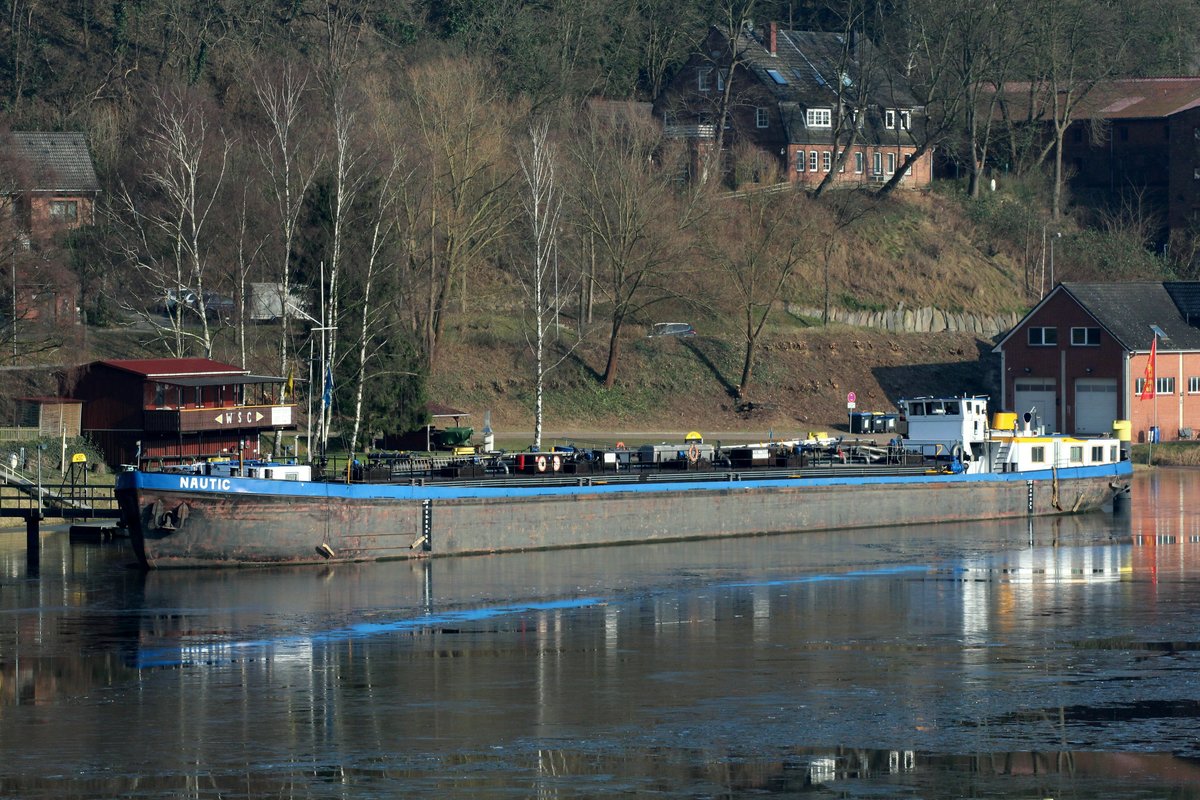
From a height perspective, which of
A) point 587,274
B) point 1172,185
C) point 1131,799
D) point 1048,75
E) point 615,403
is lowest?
point 1131,799

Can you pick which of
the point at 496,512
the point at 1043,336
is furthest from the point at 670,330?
the point at 496,512

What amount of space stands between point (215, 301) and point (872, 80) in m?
61.1

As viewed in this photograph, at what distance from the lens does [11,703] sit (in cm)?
3478

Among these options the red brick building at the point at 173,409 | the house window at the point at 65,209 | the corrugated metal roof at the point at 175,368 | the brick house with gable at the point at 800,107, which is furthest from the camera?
the brick house with gable at the point at 800,107

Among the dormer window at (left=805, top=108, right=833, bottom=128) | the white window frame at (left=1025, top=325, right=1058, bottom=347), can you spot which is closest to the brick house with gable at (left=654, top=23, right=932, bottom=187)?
the dormer window at (left=805, top=108, right=833, bottom=128)

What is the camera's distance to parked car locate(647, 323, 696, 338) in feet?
348

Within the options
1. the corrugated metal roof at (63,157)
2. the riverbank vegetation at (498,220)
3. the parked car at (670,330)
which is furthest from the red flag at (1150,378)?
the corrugated metal roof at (63,157)

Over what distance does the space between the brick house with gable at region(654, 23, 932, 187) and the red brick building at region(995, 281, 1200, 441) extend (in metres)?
30.0

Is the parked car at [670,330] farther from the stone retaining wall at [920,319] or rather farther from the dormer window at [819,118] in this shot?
the dormer window at [819,118]

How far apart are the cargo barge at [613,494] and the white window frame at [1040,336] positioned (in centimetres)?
2170

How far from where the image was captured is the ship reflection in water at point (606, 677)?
29.7 m

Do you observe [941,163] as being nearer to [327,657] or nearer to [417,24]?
[417,24]

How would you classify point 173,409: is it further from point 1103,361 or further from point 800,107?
point 800,107

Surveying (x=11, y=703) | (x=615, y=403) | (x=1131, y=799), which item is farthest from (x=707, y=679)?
(x=615, y=403)
